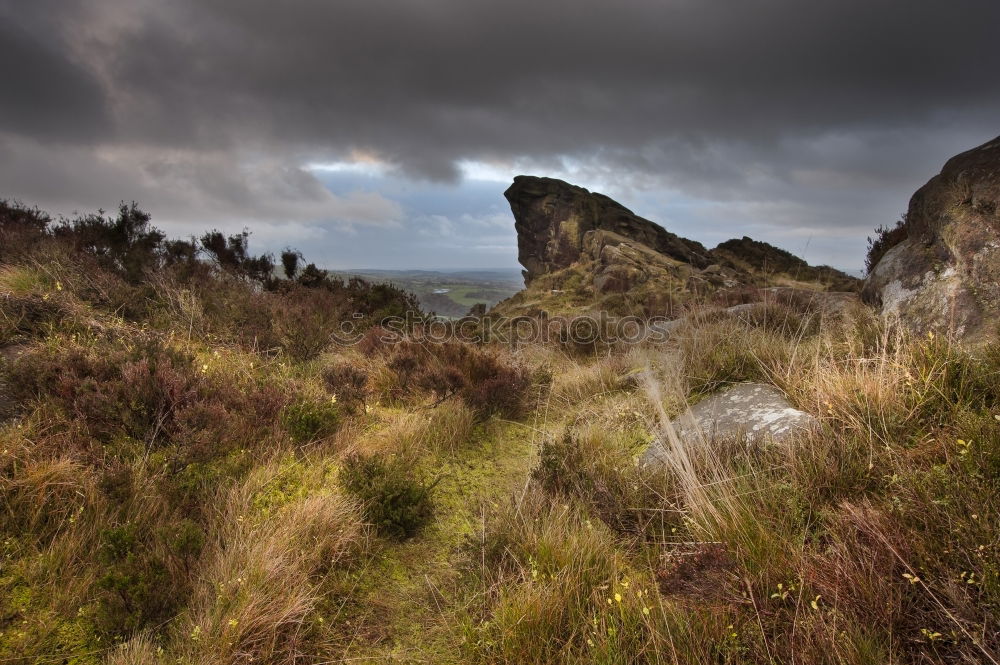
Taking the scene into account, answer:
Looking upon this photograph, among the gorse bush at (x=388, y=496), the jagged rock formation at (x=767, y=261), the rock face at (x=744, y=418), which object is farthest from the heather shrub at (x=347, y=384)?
the jagged rock formation at (x=767, y=261)

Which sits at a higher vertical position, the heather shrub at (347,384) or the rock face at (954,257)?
the rock face at (954,257)

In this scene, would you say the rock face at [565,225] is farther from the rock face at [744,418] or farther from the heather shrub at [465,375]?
the rock face at [744,418]

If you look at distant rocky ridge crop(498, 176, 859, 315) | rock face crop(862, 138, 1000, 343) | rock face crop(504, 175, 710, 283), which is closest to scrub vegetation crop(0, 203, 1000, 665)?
rock face crop(862, 138, 1000, 343)

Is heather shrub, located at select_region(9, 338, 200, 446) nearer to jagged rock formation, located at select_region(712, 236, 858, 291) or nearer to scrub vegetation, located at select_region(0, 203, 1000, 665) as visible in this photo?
scrub vegetation, located at select_region(0, 203, 1000, 665)

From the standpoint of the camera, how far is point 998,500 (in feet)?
5.38

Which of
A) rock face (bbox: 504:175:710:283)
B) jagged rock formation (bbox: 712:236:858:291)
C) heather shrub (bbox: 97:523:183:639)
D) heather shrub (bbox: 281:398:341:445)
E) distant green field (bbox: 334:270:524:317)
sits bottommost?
heather shrub (bbox: 97:523:183:639)

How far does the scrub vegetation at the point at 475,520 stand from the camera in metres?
1.75

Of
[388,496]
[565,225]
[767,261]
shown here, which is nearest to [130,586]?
[388,496]

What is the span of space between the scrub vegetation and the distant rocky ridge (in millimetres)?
6222

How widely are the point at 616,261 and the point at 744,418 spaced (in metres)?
16.1

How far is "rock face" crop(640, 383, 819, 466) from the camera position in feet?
10.3

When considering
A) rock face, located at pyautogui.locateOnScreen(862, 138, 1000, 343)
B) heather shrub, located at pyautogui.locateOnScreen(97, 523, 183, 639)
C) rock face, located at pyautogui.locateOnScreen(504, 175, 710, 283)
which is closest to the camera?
heather shrub, located at pyautogui.locateOnScreen(97, 523, 183, 639)

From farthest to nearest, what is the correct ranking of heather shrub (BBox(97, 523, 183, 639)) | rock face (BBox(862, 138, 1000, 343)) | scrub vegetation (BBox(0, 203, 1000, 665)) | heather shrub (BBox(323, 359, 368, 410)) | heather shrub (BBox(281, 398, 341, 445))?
heather shrub (BBox(323, 359, 368, 410)) < rock face (BBox(862, 138, 1000, 343)) < heather shrub (BBox(281, 398, 341, 445)) < heather shrub (BBox(97, 523, 183, 639)) < scrub vegetation (BBox(0, 203, 1000, 665))

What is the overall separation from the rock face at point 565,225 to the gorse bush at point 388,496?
23647mm
